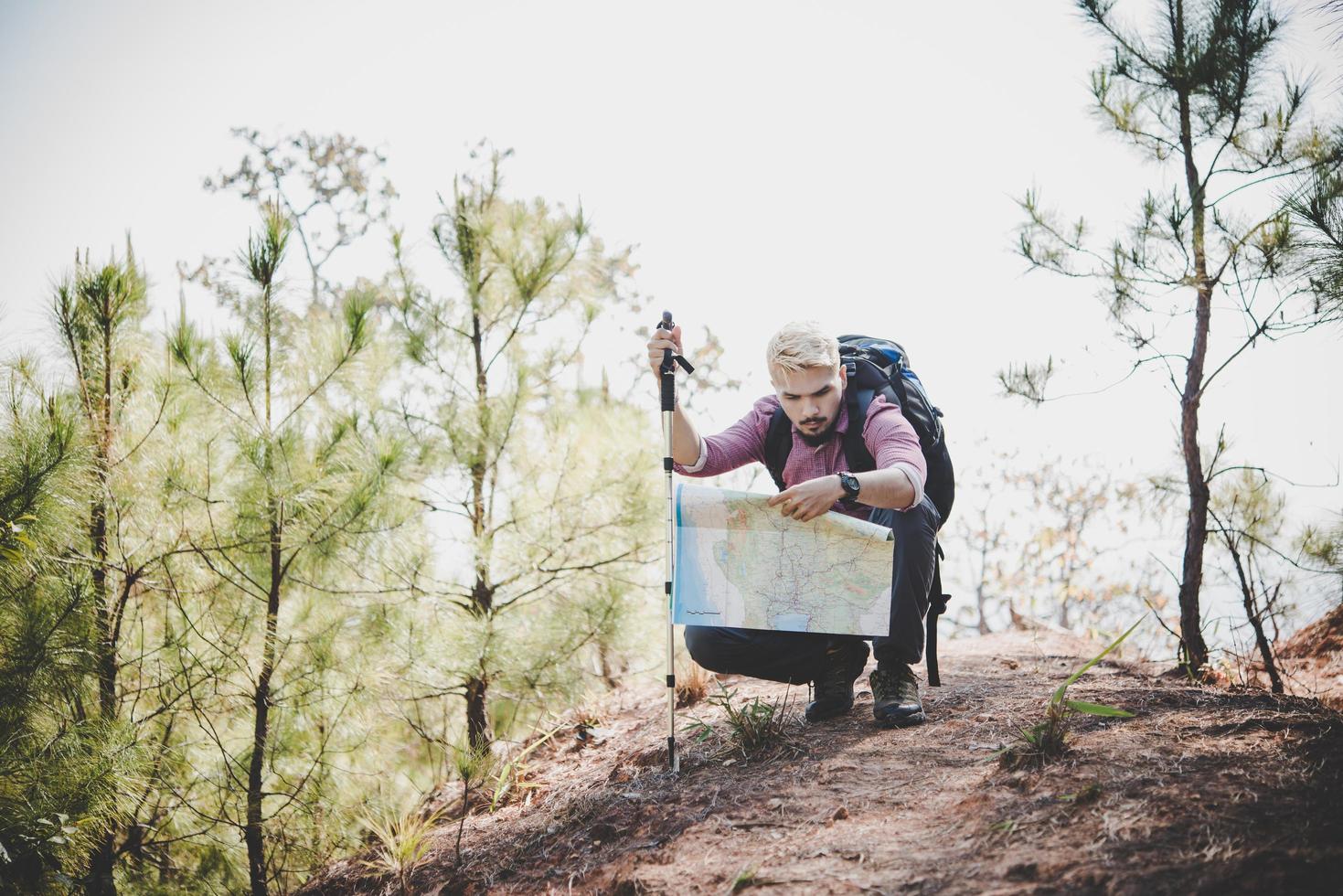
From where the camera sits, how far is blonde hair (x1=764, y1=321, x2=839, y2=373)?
238cm

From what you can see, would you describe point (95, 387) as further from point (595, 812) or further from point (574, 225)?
point (595, 812)

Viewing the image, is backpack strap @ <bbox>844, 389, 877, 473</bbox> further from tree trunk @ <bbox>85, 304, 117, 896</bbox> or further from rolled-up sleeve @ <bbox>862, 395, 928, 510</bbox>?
tree trunk @ <bbox>85, 304, 117, 896</bbox>

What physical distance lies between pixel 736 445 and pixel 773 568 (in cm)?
56

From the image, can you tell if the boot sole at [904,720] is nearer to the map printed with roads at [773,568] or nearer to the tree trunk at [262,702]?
the map printed with roads at [773,568]

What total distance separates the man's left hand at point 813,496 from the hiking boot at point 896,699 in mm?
681

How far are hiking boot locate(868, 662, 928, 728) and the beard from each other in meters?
0.77

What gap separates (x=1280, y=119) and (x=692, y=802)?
148 inches

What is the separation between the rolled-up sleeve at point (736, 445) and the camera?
2623mm

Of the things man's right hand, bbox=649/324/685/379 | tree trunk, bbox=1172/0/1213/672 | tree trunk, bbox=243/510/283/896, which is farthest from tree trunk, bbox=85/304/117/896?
tree trunk, bbox=1172/0/1213/672

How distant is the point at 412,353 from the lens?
4133 millimetres

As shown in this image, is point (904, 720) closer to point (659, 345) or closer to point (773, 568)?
point (773, 568)

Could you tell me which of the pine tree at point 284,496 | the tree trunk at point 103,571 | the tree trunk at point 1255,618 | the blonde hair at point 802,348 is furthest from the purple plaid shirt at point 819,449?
the tree trunk at point 103,571

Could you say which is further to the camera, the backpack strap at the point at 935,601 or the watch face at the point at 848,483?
the backpack strap at the point at 935,601

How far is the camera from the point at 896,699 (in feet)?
8.10
